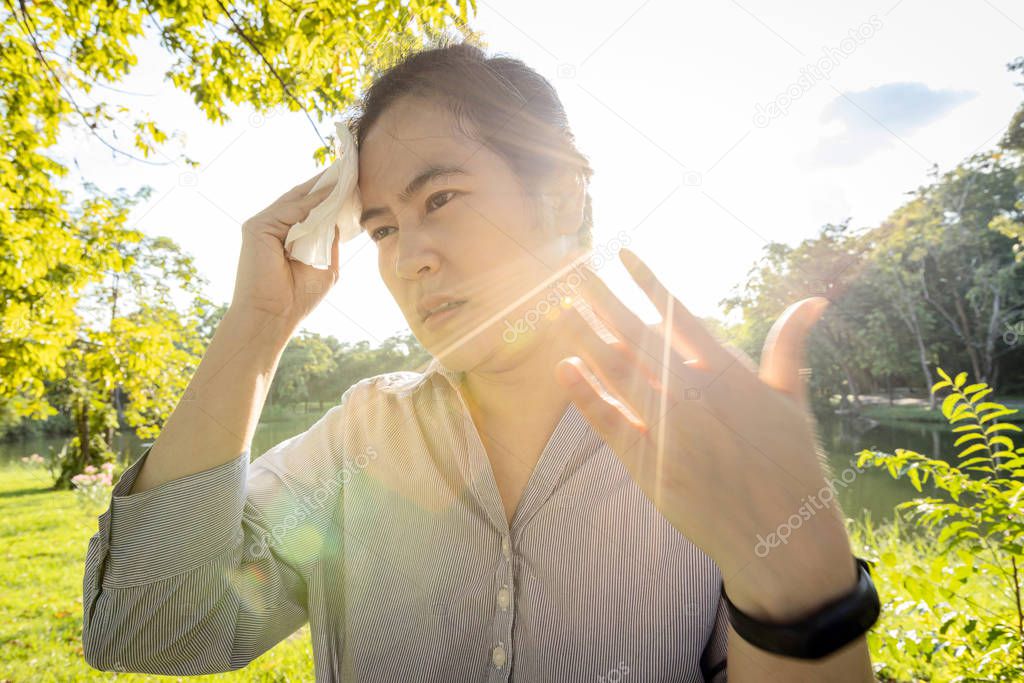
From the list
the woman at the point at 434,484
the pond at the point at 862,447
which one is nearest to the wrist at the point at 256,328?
the woman at the point at 434,484

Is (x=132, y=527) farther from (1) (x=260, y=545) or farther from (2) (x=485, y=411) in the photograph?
(2) (x=485, y=411)

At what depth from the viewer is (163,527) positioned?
1235 millimetres

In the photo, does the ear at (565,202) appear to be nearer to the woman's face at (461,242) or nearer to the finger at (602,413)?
the woman's face at (461,242)

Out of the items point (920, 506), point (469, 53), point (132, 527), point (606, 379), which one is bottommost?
point (920, 506)

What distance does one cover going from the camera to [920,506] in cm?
172

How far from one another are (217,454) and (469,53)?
158cm

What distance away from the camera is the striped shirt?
1.25 meters

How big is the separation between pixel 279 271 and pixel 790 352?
1.41 m

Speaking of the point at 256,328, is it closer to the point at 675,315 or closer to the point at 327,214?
the point at 327,214

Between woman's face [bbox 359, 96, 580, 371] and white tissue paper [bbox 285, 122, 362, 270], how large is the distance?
0.38 ft

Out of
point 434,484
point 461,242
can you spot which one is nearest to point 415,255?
point 461,242

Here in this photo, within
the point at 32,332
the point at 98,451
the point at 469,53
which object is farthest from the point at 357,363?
the point at 469,53

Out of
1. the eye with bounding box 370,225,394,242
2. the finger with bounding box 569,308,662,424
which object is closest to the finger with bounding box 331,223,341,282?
the eye with bounding box 370,225,394,242

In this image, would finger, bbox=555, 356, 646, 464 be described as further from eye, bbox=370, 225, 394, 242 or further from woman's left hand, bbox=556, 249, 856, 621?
eye, bbox=370, 225, 394, 242
